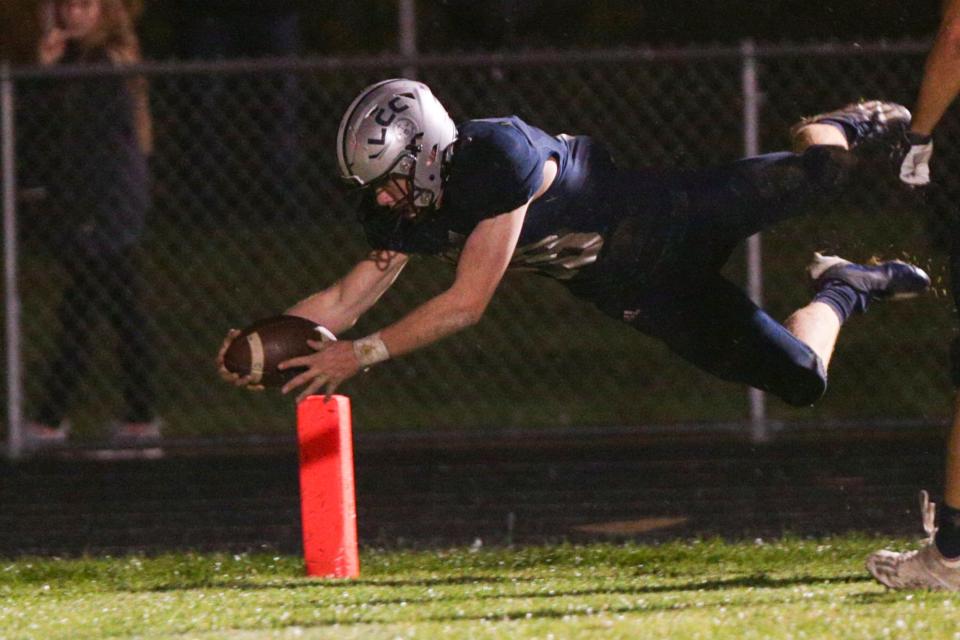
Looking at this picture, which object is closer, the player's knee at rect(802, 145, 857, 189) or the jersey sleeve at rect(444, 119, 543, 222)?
the jersey sleeve at rect(444, 119, 543, 222)

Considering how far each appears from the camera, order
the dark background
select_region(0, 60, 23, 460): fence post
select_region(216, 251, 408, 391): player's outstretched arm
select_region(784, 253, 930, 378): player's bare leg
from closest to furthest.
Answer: select_region(216, 251, 408, 391): player's outstretched arm
select_region(784, 253, 930, 378): player's bare leg
select_region(0, 60, 23, 460): fence post
the dark background

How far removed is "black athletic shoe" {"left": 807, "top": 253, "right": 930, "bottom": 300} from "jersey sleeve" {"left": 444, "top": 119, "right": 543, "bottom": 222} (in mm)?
1611

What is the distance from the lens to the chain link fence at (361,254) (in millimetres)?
A: 9352

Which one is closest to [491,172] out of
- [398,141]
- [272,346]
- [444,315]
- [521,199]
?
[521,199]

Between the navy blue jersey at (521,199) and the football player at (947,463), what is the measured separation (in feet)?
3.36

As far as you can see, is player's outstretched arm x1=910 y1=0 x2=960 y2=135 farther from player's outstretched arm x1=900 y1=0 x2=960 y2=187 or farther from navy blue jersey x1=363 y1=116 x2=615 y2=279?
navy blue jersey x1=363 y1=116 x2=615 y2=279

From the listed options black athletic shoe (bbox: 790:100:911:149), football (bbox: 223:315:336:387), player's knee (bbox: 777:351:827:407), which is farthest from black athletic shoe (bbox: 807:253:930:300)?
football (bbox: 223:315:336:387)

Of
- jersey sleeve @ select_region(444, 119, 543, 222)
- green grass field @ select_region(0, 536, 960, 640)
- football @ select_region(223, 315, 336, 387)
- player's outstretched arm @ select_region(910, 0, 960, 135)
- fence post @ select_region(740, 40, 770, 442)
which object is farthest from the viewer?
fence post @ select_region(740, 40, 770, 442)

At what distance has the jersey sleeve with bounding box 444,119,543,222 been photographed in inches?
Answer: 224

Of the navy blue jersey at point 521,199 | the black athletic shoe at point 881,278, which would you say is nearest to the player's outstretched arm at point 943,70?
the navy blue jersey at point 521,199

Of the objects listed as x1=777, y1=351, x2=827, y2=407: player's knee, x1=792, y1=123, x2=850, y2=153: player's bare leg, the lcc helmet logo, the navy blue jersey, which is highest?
the lcc helmet logo

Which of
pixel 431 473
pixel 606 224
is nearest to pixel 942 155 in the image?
pixel 431 473

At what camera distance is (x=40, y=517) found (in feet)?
26.2

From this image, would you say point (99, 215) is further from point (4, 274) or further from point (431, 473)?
point (431, 473)
